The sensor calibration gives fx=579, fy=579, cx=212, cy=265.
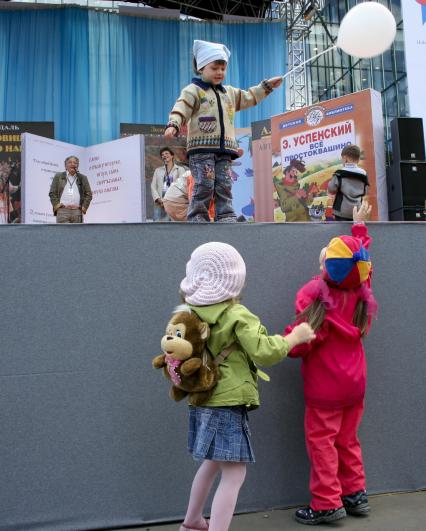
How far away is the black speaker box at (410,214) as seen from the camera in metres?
5.37

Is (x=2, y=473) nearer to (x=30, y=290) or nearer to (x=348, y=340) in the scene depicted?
(x=30, y=290)

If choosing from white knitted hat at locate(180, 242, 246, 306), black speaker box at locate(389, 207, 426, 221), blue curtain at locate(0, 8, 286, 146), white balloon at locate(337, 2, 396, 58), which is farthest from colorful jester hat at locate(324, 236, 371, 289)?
blue curtain at locate(0, 8, 286, 146)

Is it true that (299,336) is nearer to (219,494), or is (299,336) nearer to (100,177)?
(219,494)

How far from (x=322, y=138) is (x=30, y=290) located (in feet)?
12.9

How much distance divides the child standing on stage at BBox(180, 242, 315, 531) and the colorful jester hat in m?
0.38

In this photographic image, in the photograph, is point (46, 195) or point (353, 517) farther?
point (46, 195)

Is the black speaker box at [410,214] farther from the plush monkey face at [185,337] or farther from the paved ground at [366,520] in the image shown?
the plush monkey face at [185,337]

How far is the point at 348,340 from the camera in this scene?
8.12ft

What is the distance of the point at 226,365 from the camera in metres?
2.10

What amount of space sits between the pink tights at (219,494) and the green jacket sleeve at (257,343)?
0.41m

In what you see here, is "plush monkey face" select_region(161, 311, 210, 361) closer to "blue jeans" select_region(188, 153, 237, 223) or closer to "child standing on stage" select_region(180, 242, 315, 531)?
"child standing on stage" select_region(180, 242, 315, 531)

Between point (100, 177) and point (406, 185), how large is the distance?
486 cm

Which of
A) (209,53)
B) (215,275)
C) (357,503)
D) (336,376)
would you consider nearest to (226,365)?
(215,275)

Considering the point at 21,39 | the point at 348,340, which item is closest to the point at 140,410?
the point at 348,340
